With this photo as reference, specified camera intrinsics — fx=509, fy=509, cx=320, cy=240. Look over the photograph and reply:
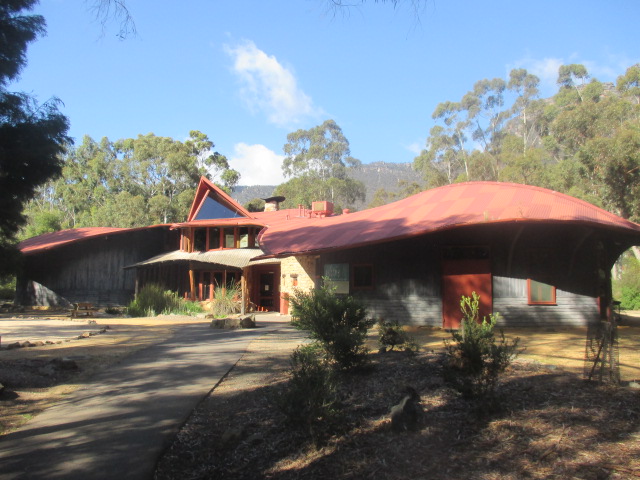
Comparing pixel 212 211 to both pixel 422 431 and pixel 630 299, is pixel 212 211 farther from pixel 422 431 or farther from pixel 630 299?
pixel 422 431

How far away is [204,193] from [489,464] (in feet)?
89.2

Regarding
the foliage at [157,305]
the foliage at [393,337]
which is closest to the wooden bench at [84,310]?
the foliage at [157,305]

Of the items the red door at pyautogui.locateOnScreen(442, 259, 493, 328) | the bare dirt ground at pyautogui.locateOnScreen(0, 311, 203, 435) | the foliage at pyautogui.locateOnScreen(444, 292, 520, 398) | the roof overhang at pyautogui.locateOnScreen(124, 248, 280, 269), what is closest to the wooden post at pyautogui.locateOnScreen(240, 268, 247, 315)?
the roof overhang at pyautogui.locateOnScreen(124, 248, 280, 269)

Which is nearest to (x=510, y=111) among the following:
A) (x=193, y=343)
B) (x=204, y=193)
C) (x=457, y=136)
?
(x=457, y=136)

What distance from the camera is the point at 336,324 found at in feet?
24.2

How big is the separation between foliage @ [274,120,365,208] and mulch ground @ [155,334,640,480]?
53461 millimetres

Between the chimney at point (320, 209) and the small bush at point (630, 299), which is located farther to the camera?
the chimney at point (320, 209)

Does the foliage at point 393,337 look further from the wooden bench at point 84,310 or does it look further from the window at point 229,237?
the window at point 229,237

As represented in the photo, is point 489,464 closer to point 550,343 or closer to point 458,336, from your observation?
point 458,336

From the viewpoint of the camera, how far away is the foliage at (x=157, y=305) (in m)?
24.4

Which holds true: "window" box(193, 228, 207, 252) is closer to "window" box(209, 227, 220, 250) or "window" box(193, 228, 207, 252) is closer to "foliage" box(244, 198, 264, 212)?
"window" box(209, 227, 220, 250)

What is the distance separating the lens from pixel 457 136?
59.6 meters

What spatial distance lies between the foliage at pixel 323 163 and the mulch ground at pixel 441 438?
53.5 meters

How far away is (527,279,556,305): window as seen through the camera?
14.6 metres
